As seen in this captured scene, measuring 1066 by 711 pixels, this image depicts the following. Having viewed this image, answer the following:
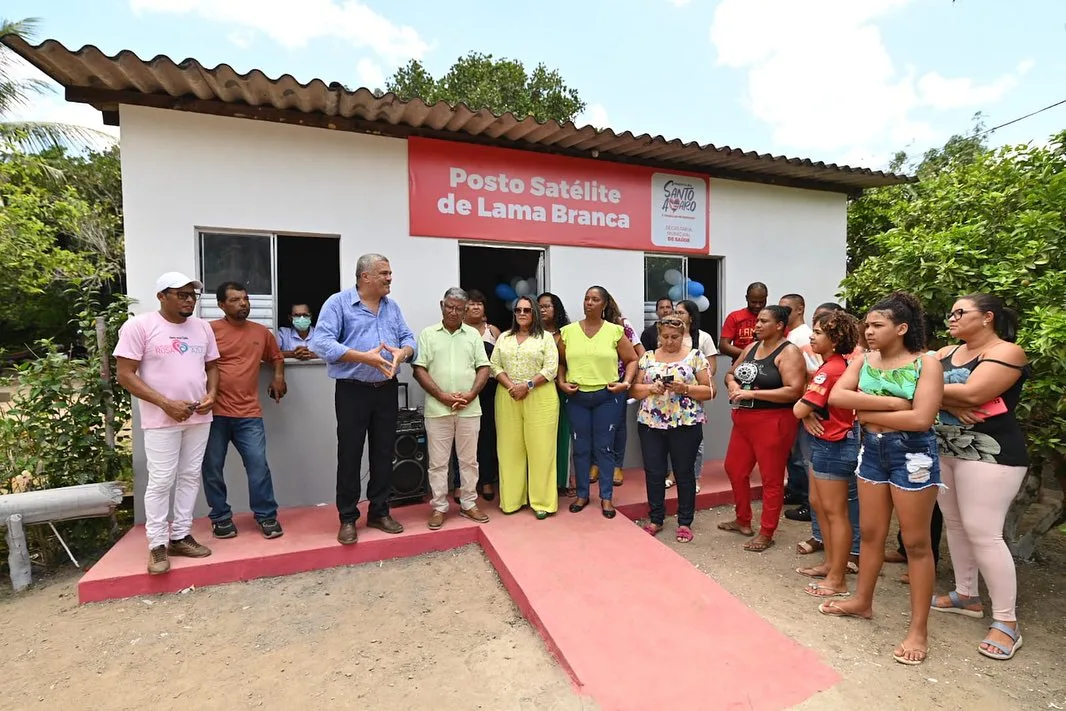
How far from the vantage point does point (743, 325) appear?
5.65 metres

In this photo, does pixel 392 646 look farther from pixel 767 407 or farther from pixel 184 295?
pixel 767 407

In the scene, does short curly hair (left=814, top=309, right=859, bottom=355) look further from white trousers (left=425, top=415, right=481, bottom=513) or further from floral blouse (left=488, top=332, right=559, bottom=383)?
white trousers (left=425, top=415, right=481, bottom=513)

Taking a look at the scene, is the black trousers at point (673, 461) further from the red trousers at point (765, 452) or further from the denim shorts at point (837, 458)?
the denim shorts at point (837, 458)

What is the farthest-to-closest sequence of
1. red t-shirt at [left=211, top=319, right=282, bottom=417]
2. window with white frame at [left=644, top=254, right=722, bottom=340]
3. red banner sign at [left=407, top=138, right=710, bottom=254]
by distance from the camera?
window with white frame at [left=644, top=254, right=722, bottom=340]
red banner sign at [left=407, top=138, right=710, bottom=254]
red t-shirt at [left=211, top=319, right=282, bottom=417]

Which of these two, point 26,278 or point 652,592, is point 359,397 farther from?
point 26,278

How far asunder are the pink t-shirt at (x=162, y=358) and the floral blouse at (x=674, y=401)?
120 inches

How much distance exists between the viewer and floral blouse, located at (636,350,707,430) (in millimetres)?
3906

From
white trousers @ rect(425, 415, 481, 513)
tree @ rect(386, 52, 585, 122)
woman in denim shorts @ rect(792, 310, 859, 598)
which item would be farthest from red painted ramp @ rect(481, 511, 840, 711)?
tree @ rect(386, 52, 585, 122)

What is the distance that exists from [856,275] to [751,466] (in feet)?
7.48

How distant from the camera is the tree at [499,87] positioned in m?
17.6

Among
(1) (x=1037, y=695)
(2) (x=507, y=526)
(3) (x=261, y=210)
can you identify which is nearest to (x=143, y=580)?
(2) (x=507, y=526)

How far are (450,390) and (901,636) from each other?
10.00 ft

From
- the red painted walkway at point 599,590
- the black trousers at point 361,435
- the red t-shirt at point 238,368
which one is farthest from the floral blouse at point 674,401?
the red t-shirt at point 238,368

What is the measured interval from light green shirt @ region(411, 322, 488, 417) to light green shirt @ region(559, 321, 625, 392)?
762mm
